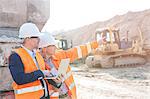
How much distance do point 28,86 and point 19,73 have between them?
0.62ft

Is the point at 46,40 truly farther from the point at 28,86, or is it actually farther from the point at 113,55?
the point at 113,55

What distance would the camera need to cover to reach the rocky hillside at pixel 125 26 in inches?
1406

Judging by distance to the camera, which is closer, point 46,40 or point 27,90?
point 27,90

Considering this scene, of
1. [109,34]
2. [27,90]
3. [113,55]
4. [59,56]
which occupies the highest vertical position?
[109,34]

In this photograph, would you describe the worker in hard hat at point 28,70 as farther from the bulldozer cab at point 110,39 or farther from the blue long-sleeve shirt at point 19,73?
the bulldozer cab at point 110,39

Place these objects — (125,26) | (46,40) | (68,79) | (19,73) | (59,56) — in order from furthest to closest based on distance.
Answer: (125,26) → (59,56) → (68,79) → (46,40) → (19,73)

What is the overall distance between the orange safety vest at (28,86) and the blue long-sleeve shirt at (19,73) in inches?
2.4

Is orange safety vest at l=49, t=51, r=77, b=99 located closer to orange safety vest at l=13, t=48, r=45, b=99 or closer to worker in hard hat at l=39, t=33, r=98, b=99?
worker in hard hat at l=39, t=33, r=98, b=99

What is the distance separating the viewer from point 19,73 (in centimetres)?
245

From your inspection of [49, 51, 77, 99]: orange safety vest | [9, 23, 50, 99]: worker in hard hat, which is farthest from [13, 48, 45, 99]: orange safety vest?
[49, 51, 77, 99]: orange safety vest

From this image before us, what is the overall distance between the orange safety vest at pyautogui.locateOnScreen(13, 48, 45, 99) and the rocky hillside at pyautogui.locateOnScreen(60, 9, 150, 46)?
30.9 metres

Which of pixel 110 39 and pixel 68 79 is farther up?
pixel 110 39

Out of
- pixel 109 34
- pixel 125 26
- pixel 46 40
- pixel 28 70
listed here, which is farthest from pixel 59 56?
pixel 125 26

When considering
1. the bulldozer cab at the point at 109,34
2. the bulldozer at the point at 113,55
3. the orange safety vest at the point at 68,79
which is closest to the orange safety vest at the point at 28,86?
the orange safety vest at the point at 68,79
